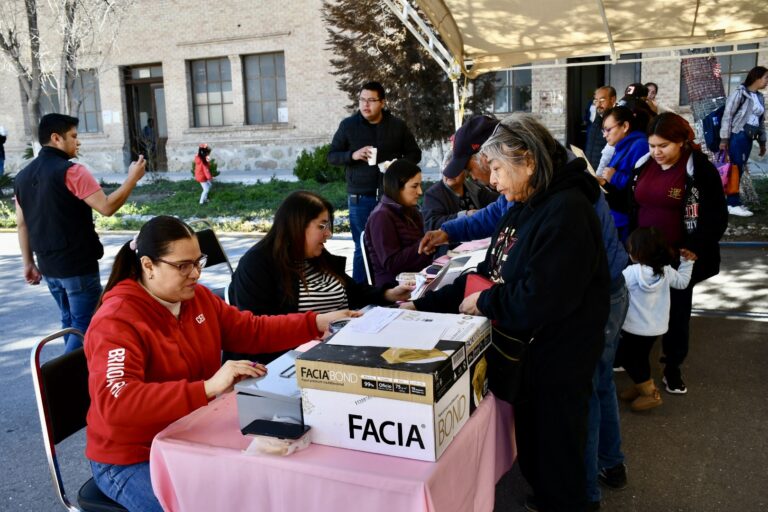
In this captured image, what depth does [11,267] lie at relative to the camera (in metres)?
8.62

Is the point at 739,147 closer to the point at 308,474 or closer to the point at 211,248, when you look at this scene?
the point at 211,248

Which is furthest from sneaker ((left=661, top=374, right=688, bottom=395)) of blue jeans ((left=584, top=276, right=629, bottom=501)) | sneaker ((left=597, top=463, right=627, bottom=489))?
blue jeans ((left=584, top=276, right=629, bottom=501))

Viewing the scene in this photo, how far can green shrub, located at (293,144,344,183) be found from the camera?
15391 millimetres

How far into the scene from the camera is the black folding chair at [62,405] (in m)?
2.27

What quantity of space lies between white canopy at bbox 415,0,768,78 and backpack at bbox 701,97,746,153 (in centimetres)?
355

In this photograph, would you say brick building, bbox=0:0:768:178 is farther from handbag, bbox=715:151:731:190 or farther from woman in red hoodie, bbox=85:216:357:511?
woman in red hoodie, bbox=85:216:357:511

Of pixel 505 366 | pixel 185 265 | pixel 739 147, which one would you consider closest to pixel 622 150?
pixel 505 366

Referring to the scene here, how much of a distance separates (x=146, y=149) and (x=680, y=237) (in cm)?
1796

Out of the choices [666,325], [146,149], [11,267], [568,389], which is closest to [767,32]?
[666,325]

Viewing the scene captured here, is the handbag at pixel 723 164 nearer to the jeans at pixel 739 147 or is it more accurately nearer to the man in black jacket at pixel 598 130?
the jeans at pixel 739 147

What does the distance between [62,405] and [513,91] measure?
588 inches

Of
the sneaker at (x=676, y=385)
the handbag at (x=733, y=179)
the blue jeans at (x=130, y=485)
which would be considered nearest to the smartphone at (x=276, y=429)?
the blue jeans at (x=130, y=485)

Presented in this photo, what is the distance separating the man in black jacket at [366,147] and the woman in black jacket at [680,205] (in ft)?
Answer: 8.66

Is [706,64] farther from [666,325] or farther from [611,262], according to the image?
[611,262]
